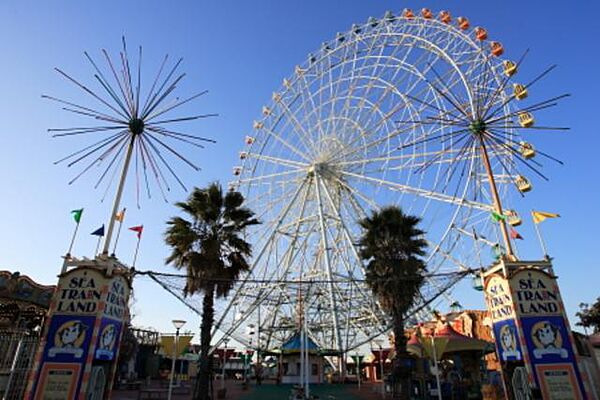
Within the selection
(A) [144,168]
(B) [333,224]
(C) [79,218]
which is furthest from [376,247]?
(C) [79,218]

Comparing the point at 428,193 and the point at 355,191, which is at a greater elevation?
the point at 355,191

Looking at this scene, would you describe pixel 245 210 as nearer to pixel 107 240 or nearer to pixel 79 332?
pixel 107 240

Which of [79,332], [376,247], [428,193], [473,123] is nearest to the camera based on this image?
[79,332]

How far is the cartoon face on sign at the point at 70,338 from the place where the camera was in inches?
385

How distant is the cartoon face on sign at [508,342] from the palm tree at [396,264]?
164 inches

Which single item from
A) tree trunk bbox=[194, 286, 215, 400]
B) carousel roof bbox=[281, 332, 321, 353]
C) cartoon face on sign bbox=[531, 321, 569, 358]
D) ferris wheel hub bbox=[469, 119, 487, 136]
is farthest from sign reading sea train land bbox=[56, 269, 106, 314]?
carousel roof bbox=[281, 332, 321, 353]

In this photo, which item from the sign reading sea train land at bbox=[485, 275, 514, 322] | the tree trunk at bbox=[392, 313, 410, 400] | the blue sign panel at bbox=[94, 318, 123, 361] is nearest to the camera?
the blue sign panel at bbox=[94, 318, 123, 361]

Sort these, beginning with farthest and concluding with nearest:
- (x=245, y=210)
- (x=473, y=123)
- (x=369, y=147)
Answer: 1. (x=369, y=147)
2. (x=245, y=210)
3. (x=473, y=123)

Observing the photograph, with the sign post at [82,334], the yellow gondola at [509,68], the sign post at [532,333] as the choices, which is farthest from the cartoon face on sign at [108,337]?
the yellow gondola at [509,68]

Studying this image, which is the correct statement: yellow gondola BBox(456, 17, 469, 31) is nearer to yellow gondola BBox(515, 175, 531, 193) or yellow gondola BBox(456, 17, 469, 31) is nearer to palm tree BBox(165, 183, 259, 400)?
yellow gondola BBox(515, 175, 531, 193)

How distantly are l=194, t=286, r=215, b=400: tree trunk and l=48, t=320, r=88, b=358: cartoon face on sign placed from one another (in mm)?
4621

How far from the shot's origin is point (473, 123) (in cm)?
1355

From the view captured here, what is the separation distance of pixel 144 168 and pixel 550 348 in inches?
505

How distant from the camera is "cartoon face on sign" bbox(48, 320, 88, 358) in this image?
978 cm
